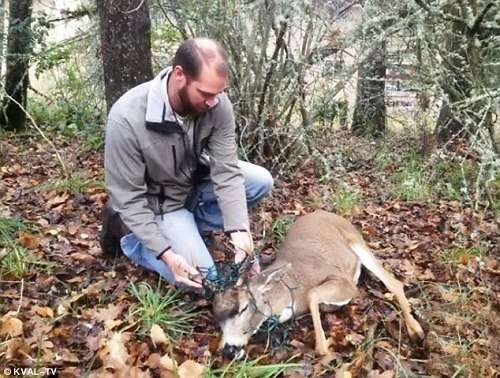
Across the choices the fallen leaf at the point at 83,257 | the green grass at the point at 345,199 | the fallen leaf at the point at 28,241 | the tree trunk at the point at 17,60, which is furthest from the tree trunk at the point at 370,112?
the fallen leaf at the point at 28,241

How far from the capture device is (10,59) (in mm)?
8711

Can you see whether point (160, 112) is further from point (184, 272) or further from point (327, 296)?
point (327, 296)

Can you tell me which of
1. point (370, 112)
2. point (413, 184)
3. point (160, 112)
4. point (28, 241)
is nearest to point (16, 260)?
point (28, 241)

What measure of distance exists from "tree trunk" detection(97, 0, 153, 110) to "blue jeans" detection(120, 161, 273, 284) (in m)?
1.62

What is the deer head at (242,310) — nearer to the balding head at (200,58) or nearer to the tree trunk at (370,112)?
the balding head at (200,58)

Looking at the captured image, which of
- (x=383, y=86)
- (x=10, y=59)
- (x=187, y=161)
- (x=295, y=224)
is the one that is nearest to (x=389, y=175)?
(x=383, y=86)

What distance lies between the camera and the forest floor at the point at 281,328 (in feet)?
11.3

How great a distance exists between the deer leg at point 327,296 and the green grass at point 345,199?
1799 mm

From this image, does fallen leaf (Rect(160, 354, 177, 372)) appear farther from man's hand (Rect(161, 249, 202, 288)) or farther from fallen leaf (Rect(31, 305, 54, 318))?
fallen leaf (Rect(31, 305, 54, 318))

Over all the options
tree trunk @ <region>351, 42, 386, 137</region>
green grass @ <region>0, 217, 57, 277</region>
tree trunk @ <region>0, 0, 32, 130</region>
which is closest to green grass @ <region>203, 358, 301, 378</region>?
green grass @ <region>0, 217, 57, 277</region>

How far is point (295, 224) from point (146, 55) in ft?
7.16

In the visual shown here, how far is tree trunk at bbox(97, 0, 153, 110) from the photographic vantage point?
5.63 m

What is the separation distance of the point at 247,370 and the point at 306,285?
0.93 m

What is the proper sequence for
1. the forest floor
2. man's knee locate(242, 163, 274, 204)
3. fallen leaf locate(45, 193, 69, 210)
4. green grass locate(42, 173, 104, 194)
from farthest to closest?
green grass locate(42, 173, 104, 194) < fallen leaf locate(45, 193, 69, 210) < man's knee locate(242, 163, 274, 204) < the forest floor
